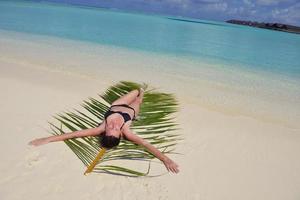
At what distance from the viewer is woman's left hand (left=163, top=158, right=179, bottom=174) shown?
3.24m

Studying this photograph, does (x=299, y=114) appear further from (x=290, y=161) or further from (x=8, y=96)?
(x=8, y=96)

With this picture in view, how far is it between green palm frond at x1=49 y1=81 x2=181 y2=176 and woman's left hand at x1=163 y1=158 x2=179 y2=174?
15 centimetres

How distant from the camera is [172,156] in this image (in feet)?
11.5

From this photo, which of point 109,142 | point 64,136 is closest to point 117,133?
point 109,142

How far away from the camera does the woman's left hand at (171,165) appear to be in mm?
3240

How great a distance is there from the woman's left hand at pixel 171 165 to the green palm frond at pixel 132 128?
0.15 m

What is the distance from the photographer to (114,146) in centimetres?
331

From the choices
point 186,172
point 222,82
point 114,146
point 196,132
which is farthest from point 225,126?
point 222,82

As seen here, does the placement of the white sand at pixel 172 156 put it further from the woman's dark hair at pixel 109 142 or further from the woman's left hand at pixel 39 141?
the woman's dark hair at pixel 109 142

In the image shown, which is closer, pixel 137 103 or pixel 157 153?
pixel 157 153

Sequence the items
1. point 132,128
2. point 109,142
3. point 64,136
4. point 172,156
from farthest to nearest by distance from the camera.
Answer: point 132,128, point 172,156, point 64,136, point 109,142

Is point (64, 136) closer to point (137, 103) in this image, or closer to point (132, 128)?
point (132, 128)

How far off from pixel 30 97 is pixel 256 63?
9296 millimetres

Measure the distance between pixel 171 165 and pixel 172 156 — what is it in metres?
0.24
